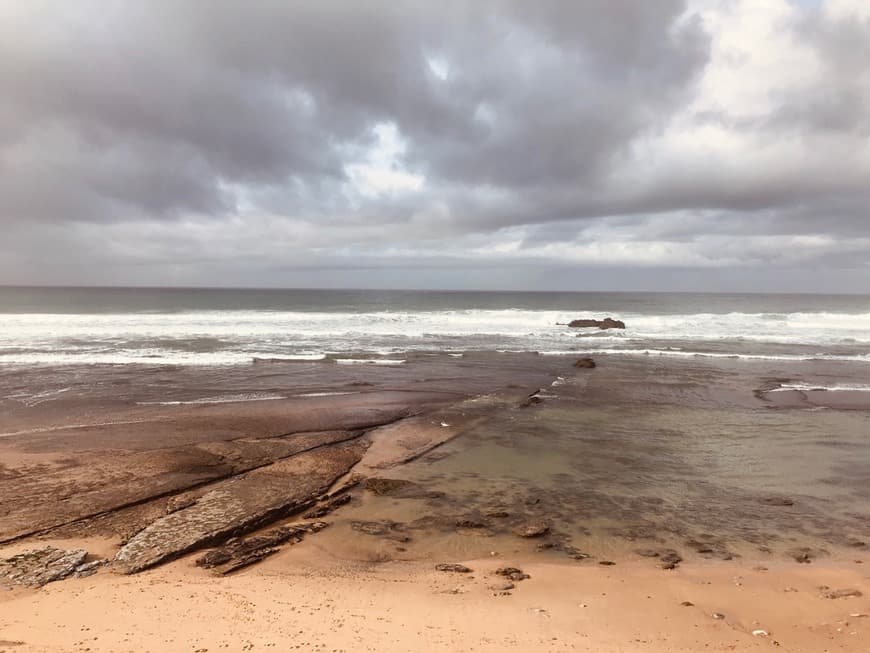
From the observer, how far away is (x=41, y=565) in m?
5.75

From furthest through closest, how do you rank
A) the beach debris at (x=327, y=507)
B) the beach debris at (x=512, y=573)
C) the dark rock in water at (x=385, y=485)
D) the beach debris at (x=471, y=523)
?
1. the dark rock in water at (x=385, y=485)
2. the beach debris at (x=327, y=507)
3. the beach debris at (x=471, y=523)
4. the beach debris at (x=512, y=573)

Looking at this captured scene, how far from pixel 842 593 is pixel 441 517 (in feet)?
16.8

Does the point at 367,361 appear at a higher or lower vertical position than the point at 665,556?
higher

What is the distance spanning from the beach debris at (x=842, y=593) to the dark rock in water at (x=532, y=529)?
3.34 metres

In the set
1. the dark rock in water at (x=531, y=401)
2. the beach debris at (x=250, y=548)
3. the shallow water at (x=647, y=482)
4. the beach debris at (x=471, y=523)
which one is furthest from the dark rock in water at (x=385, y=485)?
the dark rock in water at (x=531, y=401)

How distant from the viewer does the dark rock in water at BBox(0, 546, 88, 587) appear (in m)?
5.46

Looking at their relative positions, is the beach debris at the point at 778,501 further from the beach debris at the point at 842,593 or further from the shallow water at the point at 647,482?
the beach debris at the point at 842,593

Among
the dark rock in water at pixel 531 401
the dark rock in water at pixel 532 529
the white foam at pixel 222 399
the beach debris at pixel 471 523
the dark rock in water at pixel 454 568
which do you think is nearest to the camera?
the dark rock in water at pixel 454 568

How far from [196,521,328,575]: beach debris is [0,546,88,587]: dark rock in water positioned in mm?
1463

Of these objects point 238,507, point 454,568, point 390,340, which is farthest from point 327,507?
point 390,340

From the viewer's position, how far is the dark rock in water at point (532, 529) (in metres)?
7.11

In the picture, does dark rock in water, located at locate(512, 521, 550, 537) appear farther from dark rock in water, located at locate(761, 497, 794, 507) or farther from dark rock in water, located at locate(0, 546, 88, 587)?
dark rock in water, located at locate(0, 546, 88, 587)

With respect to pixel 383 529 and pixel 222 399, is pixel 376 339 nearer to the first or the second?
pixel 222 399

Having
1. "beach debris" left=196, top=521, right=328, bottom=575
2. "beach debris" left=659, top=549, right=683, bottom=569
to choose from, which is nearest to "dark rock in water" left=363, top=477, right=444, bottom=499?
"beach debris" left=196, top=521, right=328, bottom=575
